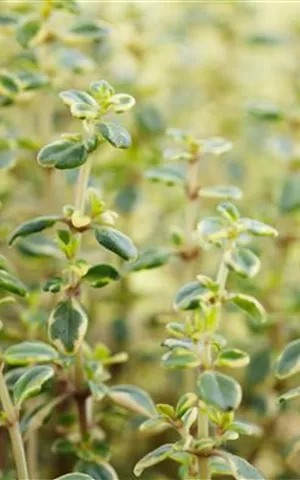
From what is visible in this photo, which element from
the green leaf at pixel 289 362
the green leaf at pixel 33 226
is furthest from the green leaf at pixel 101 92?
the green leaf at pixel 289 362

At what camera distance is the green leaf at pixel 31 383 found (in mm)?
989

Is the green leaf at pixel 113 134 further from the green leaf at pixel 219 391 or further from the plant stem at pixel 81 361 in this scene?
the green leaf at pixel 219 391

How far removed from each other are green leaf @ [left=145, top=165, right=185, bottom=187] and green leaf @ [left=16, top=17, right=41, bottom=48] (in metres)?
0.27

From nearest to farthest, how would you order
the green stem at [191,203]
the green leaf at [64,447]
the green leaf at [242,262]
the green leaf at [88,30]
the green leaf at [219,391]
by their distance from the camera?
1. the green leaf at [219,391]
2. the green leaf at [242,262]
3. the green leaf at [64,447]
4. the green stem at [191,203]
5. the green leaf at [88,30]

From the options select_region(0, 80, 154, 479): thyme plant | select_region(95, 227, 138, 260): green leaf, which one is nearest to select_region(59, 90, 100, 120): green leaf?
select_region(0, 80, 154, 479): thyme plant

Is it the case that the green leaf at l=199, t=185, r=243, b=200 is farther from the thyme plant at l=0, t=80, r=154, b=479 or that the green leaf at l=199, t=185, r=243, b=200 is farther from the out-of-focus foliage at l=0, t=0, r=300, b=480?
the thyme plant at l=0, t=80, r=154, b=479

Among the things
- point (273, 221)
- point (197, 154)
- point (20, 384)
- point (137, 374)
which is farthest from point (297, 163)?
point (20, 384)

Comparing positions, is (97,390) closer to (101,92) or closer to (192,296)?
(192,296)

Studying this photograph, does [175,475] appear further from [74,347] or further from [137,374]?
[74,347]

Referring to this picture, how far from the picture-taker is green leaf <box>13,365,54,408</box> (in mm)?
989

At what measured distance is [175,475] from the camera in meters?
1.60

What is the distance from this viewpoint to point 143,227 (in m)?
2.04

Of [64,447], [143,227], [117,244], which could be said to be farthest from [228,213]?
[143,227]

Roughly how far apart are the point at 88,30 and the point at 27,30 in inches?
4.3
